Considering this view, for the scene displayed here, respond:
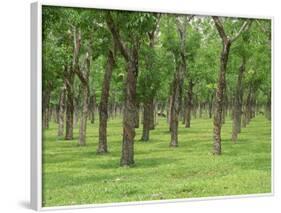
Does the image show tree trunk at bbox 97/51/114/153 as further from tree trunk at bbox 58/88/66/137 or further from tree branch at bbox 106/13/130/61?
tree trunk at bbox 58/88/66/137

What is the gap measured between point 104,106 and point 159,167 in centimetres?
133

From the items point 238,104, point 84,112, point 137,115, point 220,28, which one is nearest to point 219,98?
point 238,104

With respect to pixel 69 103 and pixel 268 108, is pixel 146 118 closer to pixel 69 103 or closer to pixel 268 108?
pixel 69 103

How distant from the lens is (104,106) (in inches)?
457

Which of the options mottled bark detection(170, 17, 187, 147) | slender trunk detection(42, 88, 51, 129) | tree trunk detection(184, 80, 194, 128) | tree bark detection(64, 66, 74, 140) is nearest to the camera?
slender trunk detection(42, 88, 51, 129)

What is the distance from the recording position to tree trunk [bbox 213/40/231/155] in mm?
12573

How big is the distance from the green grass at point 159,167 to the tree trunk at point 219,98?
0.11m

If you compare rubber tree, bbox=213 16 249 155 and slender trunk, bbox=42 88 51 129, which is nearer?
slender trunk, bbox=42 88 51 129

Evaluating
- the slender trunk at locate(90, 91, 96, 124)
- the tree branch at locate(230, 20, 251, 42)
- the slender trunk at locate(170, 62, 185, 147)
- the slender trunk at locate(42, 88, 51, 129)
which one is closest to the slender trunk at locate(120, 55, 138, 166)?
the slender trunk at locate(90, 91, 96, 124)

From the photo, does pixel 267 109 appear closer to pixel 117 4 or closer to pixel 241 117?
pixel 241 117

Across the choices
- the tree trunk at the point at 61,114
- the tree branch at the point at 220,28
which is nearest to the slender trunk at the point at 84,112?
the tree trunk at the point at 61,114

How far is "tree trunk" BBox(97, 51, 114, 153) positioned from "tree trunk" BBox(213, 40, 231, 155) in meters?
2.07

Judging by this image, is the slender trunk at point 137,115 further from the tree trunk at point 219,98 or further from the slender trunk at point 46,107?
the slender trunk at point 46,107

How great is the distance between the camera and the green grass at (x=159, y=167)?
11.1m
